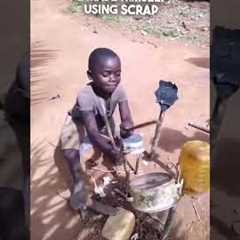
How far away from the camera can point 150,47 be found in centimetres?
459

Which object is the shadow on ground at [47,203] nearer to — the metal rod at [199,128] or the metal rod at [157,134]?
the metal rod at [157,134]

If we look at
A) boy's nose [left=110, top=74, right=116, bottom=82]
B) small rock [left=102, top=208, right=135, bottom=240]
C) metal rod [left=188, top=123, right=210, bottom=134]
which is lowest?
small rock [left=102, top=208, right=135, bottom=240]

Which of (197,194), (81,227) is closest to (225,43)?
(197,194)

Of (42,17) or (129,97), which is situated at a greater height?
(42,17)

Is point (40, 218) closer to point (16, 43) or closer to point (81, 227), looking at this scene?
point (81, 227)

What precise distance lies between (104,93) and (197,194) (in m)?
0.66

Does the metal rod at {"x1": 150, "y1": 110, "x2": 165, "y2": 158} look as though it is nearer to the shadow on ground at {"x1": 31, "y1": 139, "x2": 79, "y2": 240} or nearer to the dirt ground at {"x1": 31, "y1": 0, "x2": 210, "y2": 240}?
the dirt ground at {"x1": 31, "y1": 0, "x2": 210, "y2": 240}

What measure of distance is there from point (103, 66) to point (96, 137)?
337 millimetres

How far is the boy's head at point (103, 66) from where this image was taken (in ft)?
14.8

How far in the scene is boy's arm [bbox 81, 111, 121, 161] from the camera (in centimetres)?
451

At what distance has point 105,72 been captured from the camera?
14.8 ft

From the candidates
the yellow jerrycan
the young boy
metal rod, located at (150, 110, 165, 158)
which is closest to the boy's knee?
the young boy

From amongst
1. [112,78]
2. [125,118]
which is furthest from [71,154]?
[112,78]

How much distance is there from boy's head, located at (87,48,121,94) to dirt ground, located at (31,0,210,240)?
0.03m
